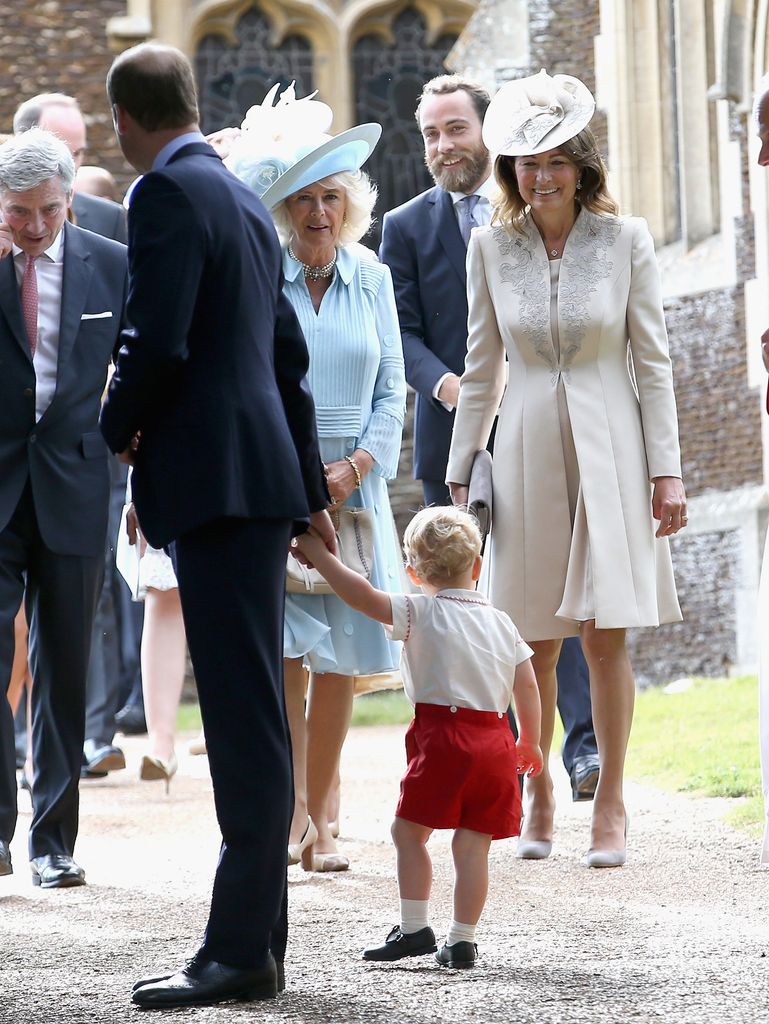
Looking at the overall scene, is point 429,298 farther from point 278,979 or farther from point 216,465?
point 278,979

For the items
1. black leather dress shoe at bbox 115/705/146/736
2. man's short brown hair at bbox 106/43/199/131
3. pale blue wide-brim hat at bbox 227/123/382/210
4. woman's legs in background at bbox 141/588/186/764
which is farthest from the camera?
black leather dress shoe at bbox 115/705/146/736

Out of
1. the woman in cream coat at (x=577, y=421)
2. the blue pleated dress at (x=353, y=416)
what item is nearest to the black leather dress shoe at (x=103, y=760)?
the blue pleated dress at (x=353, y=416)

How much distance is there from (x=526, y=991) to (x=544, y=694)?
2031 mm

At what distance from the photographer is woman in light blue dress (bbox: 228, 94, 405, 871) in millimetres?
5512

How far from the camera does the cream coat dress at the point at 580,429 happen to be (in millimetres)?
5430

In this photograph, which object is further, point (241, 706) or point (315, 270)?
point (315, 270)

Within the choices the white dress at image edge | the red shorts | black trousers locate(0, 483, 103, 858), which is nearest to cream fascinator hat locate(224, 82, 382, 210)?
black trousers locate(0, 483, 103, 858)

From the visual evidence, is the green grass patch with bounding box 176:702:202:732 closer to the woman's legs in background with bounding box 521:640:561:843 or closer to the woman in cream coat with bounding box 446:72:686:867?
the woman's legs in background with bounding box 521:640:561:843

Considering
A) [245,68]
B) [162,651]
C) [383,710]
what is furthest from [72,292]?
[245,68]

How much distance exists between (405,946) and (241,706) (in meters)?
0.77

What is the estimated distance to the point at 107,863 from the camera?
5.91 m

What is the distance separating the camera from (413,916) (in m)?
4.04

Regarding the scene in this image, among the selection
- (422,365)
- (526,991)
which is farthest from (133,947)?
(422,365)

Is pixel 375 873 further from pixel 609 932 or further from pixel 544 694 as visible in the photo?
pixel 609 932
